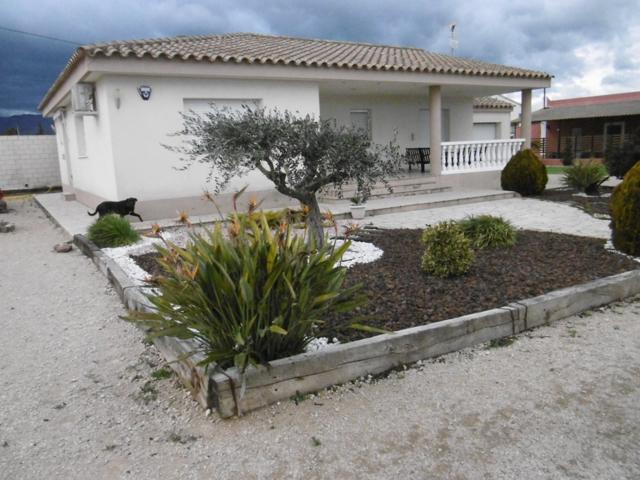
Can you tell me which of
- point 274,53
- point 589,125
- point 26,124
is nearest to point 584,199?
point 274,53

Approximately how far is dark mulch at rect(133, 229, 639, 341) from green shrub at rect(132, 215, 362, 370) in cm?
58

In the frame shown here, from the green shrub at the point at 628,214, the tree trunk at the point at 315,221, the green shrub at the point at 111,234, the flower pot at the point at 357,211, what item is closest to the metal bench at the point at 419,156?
the flower pot at the point at 357,211

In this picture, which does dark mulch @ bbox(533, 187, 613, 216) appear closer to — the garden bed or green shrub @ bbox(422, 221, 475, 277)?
the garden bed

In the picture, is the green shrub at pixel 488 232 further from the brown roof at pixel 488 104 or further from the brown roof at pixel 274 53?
the brown roof at pixel 488 104

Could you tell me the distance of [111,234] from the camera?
26.7ft

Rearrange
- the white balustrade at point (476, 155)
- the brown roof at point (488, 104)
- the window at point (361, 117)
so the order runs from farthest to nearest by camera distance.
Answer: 1. the brown roof at point (488, 104)
2. the window at point (361, 117)
3. the white balustrade at point (476, 155)

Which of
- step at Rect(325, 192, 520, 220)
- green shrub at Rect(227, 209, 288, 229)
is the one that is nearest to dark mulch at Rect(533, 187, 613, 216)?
step at Rect(325, 192, 520, 220)

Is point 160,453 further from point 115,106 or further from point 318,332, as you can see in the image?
point 115,106

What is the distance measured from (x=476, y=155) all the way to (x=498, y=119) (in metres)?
9.04

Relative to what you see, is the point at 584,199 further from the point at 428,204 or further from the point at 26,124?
the point at 26,124

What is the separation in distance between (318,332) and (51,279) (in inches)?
182

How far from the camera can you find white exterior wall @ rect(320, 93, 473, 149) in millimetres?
16328

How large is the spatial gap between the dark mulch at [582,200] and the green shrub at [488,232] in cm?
436

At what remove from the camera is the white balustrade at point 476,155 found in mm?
15509
